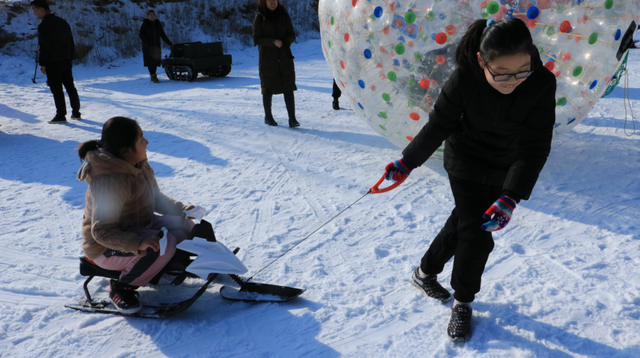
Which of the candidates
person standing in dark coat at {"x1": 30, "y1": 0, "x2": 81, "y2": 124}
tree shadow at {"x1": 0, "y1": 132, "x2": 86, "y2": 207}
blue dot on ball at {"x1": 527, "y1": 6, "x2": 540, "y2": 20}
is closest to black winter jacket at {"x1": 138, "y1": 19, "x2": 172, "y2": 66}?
person standing in dark coat at {"x1": 30, "y1": 0, "x2": 81, "y2": 124}

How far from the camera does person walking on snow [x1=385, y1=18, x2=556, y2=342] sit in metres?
1.77

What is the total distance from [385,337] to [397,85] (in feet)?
6.53

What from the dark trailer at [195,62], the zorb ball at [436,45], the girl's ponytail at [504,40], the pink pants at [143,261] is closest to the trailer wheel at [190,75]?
the dark trailer at [195,62]

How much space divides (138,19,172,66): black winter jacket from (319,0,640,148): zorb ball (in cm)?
719

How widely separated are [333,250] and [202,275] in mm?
909

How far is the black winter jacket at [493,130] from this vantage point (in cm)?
188

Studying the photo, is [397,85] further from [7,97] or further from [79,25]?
[79,25]

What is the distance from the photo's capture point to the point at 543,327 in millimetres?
2166

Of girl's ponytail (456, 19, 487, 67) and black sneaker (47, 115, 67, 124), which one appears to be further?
black sneaker (47, 115, 67, 124)

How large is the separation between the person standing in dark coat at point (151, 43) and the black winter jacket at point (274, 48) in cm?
518

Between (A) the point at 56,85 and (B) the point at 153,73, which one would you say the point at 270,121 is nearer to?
(A) the point at 56,85

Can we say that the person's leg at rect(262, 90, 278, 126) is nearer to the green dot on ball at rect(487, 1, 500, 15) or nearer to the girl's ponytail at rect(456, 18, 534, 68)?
the green dot on ball at rect(487, 1, 500, 15)

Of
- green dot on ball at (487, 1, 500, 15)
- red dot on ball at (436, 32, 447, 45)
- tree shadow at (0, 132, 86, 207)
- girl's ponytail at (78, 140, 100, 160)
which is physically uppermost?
green dot on ball at (487, 1, 500, 15)

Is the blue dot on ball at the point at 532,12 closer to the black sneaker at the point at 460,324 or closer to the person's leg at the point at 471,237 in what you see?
the person's leg at the point at 471,237
